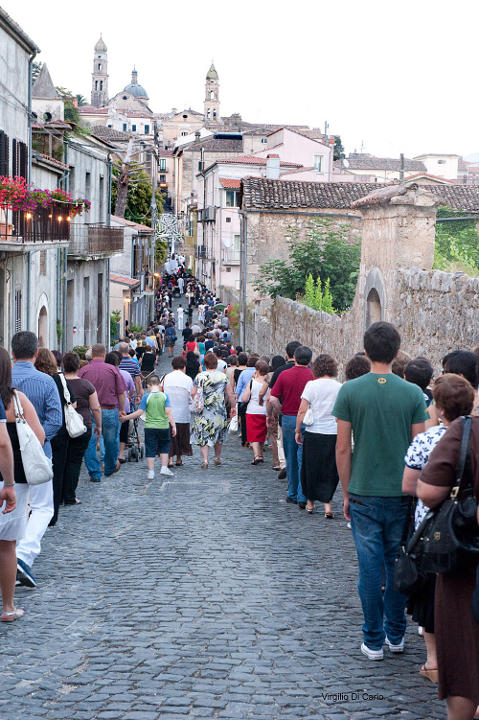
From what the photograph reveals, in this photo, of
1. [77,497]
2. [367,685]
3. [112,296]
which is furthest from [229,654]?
[112,296]

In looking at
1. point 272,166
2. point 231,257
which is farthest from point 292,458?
point 231,257

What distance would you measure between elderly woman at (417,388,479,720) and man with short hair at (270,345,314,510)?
22.0ft

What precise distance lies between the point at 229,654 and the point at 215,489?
6.65 meters

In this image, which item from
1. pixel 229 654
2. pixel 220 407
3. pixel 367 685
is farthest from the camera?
pixel 220 407

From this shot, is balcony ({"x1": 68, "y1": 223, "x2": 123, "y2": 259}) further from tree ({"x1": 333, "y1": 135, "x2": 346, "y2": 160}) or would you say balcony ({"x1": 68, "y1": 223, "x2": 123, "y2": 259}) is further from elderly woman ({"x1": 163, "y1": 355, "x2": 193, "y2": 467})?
tree ({"x1": 333, "y1": 135, "x2": 346, "y2": 160})

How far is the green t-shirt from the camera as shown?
5.52 metres

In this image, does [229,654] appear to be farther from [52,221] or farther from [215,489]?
[52,221]

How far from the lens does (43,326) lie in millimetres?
25859

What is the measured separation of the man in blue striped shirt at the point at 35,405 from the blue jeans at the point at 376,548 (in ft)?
9.28

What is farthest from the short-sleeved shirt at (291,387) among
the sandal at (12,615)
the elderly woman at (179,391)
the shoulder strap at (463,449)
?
the shoulder strap at (463,449)

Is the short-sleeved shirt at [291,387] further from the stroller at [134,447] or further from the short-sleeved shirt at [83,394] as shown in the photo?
the stroller at [134,447]

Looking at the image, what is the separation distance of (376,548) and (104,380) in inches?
291

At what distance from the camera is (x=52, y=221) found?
874 inches

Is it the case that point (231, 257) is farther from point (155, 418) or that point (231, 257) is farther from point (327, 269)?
point (155, 418)
